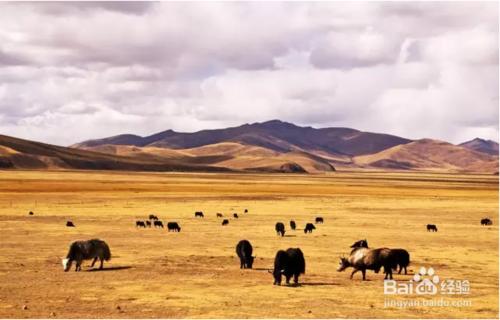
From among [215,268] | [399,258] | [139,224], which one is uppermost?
[139,224]

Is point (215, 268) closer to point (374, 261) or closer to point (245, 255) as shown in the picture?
point (245, 255)

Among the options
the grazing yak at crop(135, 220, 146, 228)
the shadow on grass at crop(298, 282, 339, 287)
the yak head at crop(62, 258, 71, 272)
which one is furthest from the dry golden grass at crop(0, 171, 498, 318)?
the grazing yak at crop(135, 220, 146, 228)

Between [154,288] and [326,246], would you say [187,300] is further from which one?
[326,246]

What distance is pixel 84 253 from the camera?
82.8 feet

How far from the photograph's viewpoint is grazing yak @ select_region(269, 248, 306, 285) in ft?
71.4

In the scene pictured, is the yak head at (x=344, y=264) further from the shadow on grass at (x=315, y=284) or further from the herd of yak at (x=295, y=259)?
the shadow on grass at (x=315, y=284)

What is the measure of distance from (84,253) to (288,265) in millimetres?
8507

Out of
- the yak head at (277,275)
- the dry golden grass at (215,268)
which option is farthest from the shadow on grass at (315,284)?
the yak head at (277,275)

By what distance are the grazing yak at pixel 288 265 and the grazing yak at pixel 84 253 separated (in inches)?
301

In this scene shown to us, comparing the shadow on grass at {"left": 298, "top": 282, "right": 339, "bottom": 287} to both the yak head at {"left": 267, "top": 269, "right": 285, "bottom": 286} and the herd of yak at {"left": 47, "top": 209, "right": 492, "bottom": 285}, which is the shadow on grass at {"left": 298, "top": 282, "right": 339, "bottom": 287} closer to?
the herd of yak at {"left": 47, "top": 209, "right": 492, "bottom": 285}

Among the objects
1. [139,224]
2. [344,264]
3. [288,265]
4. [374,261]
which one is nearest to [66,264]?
[288,265]

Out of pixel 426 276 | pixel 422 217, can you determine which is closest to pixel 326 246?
pixel 426 276

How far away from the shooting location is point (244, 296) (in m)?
19.8

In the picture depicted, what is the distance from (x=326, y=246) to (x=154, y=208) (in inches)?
1283
